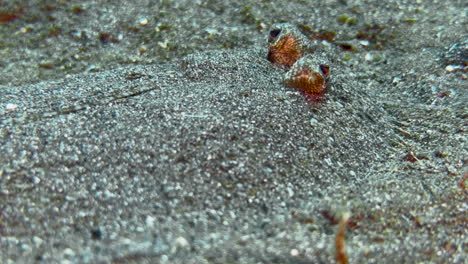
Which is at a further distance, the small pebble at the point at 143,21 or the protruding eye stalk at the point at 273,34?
the small pebble at the point at 143,21

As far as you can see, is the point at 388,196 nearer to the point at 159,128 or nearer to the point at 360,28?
the point at 159,128

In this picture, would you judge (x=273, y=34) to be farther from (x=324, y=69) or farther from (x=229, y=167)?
(x=229, y=167)

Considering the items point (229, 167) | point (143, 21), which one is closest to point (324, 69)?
point (229, 167)


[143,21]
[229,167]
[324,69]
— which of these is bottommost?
[143,21]

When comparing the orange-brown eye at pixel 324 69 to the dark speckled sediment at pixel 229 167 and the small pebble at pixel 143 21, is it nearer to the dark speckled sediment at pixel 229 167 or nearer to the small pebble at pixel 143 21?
the dark speckled sediment at pixel 229 167

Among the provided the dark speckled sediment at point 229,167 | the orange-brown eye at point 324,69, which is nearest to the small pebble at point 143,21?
the dark speckled sediment at point 229,167

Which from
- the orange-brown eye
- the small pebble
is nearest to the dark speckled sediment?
the orange-brown eye

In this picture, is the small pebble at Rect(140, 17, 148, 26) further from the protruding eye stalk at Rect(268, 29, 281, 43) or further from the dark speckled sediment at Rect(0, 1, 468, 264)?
the protruding eye stalk at Rect(268, 29, 281, 43)

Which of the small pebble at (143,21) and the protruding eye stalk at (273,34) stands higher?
the protruding eye stalk at (273,34)

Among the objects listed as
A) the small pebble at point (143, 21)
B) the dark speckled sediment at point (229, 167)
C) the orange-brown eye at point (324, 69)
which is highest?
the orange-brown eye at point (324, 69)

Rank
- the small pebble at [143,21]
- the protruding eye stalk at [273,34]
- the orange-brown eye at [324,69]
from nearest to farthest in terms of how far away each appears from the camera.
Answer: the orange-brown eye at [324,69] < the protruding eye stalk at [273,34] < the small pebble at [143,21]

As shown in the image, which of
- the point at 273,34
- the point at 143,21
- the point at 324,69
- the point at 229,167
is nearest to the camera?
the point at 229,167
